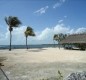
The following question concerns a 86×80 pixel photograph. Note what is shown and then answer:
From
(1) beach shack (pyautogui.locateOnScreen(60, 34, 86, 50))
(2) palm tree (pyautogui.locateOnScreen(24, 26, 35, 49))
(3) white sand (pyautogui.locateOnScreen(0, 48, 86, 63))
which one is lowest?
(3) white sand (pyautogui.locateOnScreen(0, 48, 86, 63))

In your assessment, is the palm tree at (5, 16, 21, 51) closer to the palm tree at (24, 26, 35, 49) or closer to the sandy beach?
the palm tree at (24, 26, 35, 49)

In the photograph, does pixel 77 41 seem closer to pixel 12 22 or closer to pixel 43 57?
pixel 12 22

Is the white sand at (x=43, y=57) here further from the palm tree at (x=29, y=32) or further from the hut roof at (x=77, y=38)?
the palm tree at (x=29, y=32)

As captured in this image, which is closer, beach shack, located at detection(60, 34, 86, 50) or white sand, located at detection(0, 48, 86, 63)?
white sand, located at detection(0, 48, 86, 63)

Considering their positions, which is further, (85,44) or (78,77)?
(85,44)

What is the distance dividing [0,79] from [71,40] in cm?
4252

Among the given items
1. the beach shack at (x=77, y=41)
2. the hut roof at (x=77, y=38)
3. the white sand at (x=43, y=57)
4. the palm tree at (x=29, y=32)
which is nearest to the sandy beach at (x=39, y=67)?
the white sand at (x=43, y=57)

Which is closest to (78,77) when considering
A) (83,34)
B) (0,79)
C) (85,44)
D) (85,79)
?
(85,79)

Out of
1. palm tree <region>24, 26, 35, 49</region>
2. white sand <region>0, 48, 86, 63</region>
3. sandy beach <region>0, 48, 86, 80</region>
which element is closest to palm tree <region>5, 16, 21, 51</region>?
palm tree <region>24, 26, 35, 49</region>

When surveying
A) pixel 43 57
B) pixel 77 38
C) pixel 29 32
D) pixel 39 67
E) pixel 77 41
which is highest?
pixel 29 32

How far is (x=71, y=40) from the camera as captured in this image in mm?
51719

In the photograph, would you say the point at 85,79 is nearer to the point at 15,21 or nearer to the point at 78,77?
the point at 78,77

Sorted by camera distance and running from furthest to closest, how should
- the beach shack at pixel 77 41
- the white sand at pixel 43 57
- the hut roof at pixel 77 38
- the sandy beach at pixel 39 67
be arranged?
1. the hut roof at pixel 77 38
2. the beach shack at pixel 77 41
3. the white sand at pixel 43 57
4. the sandy beach at pixel 39 67

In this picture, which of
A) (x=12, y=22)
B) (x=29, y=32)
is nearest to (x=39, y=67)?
(x=12, y=22)
